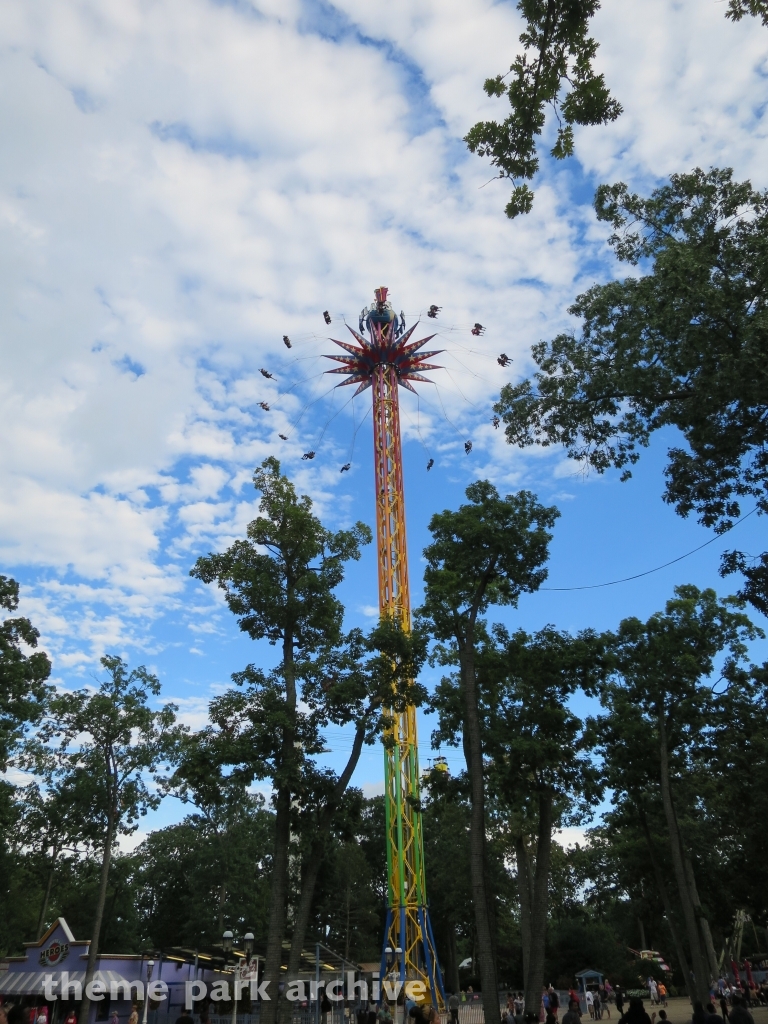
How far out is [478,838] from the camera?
50.3 feet

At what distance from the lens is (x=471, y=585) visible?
1772 cm

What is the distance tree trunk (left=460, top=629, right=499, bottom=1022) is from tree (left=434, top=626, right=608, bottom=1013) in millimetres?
872

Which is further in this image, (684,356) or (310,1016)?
(310,1016)

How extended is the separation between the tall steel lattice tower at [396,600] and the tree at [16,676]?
1124 centimetres

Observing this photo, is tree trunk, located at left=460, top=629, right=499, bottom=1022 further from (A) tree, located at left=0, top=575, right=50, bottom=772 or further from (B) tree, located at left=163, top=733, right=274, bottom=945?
(B) tree, located at left=163, top=733, right=274, bottom=945

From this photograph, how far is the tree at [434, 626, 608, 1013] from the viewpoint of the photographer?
16969mm

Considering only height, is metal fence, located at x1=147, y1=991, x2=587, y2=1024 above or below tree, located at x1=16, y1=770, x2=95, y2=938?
below

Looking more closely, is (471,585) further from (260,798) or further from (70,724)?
(260,798)

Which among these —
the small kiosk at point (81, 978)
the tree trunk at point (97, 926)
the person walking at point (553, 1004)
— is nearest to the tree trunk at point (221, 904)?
the small kiosk at point (81, 978)

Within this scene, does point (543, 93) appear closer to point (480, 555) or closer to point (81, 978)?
point (480, 555)

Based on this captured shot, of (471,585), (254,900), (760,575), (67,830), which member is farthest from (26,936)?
(760,575)

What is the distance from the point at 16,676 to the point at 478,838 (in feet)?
49.9

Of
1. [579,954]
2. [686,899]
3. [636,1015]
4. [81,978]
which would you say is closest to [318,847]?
[636,1015]

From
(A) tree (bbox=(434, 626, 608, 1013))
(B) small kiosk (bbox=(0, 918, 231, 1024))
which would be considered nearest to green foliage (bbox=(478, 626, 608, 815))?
(A) tree (bbox=(434, 626, 608, 1013))
